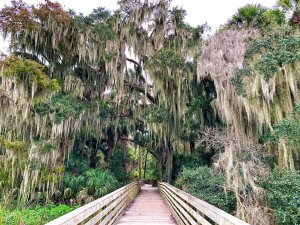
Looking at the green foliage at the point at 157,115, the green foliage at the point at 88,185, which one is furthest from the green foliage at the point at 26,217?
the green foliage at the point at 157,115

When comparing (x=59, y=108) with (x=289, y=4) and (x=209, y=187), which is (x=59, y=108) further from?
(x=289, y=4)

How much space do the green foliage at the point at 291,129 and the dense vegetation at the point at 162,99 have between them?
0.03 meters

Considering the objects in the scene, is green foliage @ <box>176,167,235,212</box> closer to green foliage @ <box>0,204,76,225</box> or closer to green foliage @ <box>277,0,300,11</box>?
green foliage @ <box>0,204,76,225</box>

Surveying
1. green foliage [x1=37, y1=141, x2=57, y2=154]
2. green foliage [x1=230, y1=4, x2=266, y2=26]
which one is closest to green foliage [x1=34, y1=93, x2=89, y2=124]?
green foliage [x1=37, y1=141, x2=57, y2=154]

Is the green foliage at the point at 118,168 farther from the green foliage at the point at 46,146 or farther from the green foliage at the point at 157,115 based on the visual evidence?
the green foliage at the point at 46,146

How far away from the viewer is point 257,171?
789cm

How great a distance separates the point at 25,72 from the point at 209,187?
8.01m

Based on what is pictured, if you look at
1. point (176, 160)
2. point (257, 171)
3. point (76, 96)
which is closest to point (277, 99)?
point (257, 171)

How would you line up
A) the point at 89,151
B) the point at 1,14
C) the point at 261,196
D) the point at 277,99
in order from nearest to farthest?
the point at 261,196, the point at 277,99, the point at 1,14, the point at 89,151

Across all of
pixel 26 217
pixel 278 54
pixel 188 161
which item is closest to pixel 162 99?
pixel 188 161

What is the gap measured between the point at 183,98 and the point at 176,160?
4760 millimetres

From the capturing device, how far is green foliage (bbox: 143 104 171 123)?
11.4m

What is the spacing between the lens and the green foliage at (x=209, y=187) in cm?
813

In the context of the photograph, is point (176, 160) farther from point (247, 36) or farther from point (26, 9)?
point (26, 9)
